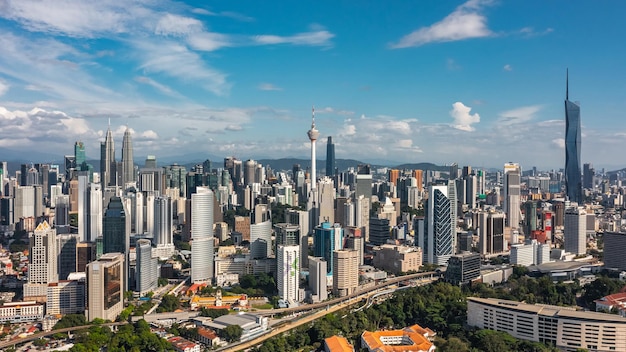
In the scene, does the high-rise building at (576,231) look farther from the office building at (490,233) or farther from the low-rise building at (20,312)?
the low-rise building at (20,312)

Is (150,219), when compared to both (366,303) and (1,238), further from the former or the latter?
(366,303)

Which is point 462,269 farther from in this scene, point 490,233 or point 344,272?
point 490,233

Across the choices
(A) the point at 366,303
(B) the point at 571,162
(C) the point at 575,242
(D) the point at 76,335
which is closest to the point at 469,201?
(B) the point at 571,162

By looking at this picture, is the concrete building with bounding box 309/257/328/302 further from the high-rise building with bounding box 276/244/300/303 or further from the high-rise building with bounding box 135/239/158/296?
the high-rise building with bounding box 135/239/158/296

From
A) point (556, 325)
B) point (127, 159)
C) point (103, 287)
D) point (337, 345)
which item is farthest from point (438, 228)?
point (127, 159)

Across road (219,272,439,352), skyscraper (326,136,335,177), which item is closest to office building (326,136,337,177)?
skyscraper (326,136,335,177)

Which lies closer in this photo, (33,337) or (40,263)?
(33,337)

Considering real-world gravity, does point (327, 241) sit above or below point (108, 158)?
below
